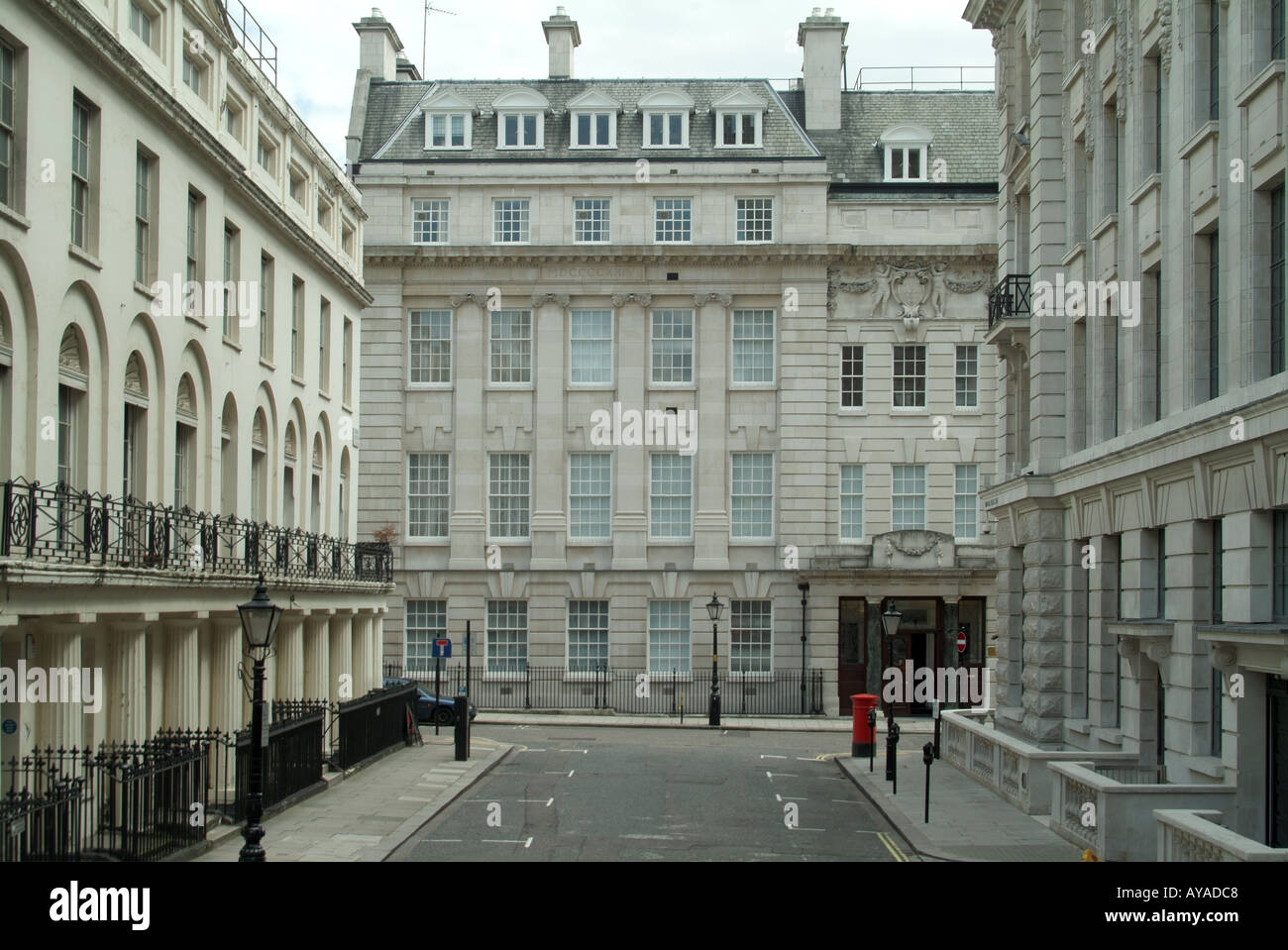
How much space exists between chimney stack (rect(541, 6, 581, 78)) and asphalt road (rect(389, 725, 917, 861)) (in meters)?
25.3

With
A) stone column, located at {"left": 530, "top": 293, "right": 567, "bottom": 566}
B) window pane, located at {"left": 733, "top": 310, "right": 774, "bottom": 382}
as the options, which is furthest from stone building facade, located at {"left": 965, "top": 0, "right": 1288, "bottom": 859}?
stone column, located at {"left": 530, "top": 293, "right": 567, "bottom": 566}

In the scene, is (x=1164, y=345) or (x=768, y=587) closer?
(x=1164, y=345)

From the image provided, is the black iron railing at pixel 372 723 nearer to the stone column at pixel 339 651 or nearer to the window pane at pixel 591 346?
the stone column at pixel 339 651

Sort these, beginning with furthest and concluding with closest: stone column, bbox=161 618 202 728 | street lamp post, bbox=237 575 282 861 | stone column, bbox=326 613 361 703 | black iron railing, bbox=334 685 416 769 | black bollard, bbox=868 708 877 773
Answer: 1. stone column, bbox=326 613 361 703
2. black bollard, bbox=868 708 877 773
3. black iron railing, bbox=334 685 416 769
4. stone column, bbox=161 618 202 728
5. street lamp post, bbox=237 575 282 861

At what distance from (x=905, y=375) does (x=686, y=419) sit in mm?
7283

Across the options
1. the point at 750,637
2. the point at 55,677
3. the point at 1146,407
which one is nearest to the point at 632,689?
the point at 750,637

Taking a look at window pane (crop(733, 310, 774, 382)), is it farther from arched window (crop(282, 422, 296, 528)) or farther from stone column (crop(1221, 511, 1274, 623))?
stone column (crop(1221, 511, 1274, 623))

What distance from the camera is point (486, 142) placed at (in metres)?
50.2

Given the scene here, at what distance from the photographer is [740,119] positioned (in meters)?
49.8

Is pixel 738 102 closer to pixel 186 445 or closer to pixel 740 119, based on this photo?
pixel 740 119

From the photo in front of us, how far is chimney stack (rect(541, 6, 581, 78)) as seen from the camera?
171 ft

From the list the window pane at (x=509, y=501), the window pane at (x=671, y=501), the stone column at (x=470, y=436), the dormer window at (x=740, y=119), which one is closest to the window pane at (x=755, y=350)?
the window pane at (x=671, y=501)
